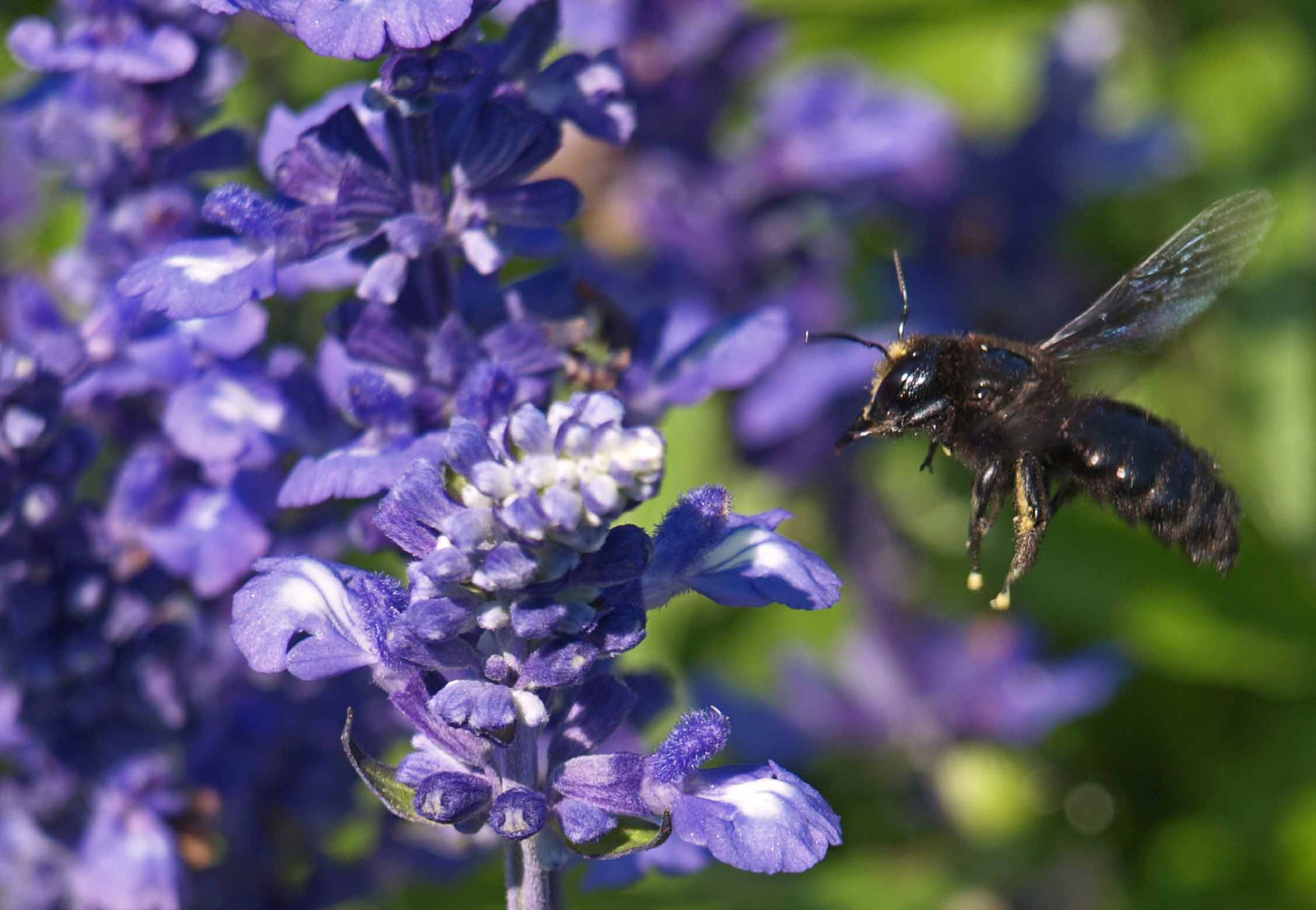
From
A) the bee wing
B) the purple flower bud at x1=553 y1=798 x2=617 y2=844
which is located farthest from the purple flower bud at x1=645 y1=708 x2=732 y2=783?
the bee wing

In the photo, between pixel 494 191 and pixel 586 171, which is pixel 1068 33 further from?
pixel 494 191

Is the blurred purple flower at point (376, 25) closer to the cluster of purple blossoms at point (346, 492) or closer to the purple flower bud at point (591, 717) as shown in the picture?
the cluster of purple blossoms at point (346, 492)

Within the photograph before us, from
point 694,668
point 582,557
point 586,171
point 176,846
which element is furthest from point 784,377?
point 582,557

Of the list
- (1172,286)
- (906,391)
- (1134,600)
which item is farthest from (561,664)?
(1134,600)

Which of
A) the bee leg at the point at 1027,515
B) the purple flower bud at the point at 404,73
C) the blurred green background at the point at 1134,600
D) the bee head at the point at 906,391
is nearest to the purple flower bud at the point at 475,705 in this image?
the purple flower bud at the point at 404,73

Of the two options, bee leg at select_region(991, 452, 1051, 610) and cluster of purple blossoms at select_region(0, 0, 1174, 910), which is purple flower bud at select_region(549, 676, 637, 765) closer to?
cluster of purple blossoms at select_region(0, 0, 1174, 910)

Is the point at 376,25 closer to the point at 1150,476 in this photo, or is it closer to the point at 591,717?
the point at 591,717

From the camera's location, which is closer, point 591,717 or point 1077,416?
point 591,717
